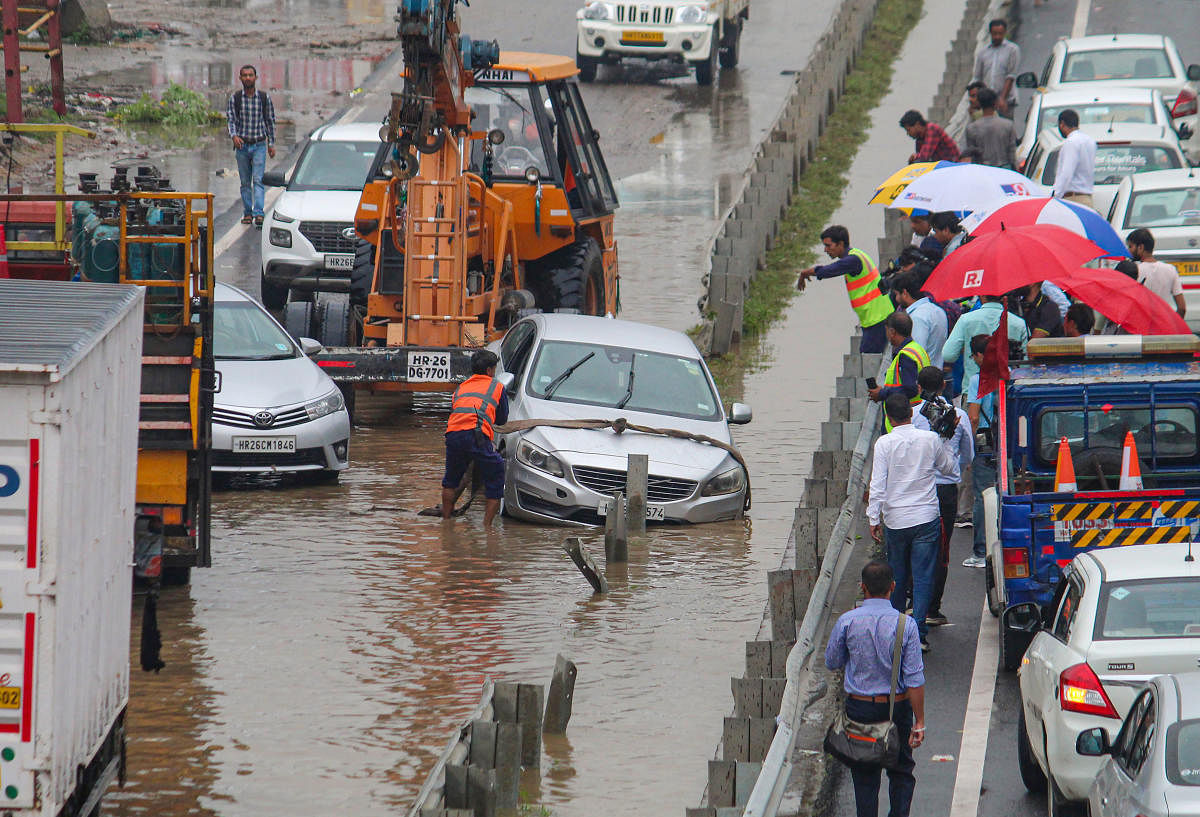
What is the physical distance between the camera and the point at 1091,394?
11883 millimetres

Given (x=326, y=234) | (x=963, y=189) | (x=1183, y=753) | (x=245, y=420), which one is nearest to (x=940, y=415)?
(x=963, y=189)

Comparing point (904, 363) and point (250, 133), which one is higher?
point (250, 133)

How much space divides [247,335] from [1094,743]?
10524mm

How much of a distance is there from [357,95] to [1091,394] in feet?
71.7

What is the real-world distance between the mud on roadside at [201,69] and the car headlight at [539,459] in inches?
465

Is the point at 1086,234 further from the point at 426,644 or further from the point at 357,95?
the point at 357,95

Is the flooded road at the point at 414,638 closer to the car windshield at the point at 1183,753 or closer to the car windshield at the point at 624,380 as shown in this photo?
the car windshield at the point at 624,380

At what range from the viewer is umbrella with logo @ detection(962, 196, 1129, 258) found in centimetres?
1494

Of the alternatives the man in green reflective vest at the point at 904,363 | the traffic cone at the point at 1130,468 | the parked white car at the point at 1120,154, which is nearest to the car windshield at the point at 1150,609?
the traffic cone at the point at 1130,468

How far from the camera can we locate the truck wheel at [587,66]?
107 ft

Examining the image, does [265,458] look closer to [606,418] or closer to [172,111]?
[606,418]

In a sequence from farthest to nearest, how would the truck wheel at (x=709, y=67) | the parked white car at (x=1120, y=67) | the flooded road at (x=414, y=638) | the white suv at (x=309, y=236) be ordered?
the truck wheel at (x=709, y=67)
the parked white car at (x=1120, y=67)
the white suv at (x=309, y=236)
the flooded road at (x=414, y=638)

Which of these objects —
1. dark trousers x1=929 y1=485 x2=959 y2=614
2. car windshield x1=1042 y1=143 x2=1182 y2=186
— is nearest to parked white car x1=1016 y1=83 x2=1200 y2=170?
car windshield x1=1042 y1=143 x2=1182 y2=186

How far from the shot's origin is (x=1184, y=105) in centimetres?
2605
